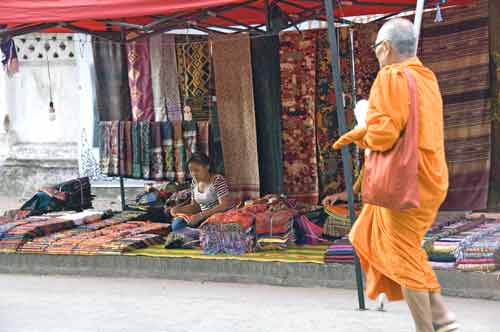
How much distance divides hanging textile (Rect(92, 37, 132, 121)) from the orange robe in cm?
536

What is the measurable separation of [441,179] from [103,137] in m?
5.68

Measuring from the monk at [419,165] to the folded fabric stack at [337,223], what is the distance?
2991 millimetres

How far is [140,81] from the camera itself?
995 centimetres

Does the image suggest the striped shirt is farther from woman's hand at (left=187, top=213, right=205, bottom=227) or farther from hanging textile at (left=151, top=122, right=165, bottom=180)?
hanging textile at (left=151, top=122, right=165, bottom=180)

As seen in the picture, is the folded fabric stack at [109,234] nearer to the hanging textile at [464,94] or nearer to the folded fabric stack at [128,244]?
the folded fabric stack at [128,244]

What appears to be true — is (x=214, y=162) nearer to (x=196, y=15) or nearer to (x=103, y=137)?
(x=103, y=137)

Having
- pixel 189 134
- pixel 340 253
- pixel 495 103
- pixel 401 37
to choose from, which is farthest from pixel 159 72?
pixel 401 37

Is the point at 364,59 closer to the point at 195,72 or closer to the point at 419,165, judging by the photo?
the point at 195,72

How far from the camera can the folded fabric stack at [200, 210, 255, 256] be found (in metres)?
7.80

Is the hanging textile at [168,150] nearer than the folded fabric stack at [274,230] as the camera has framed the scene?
No

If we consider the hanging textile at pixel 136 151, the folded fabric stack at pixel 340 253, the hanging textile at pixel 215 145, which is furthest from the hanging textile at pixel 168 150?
the folded fabric stack at pixel 340 253

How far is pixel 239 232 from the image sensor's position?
7.81 metres

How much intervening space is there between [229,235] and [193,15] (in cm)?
186

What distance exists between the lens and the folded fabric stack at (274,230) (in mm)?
7859
